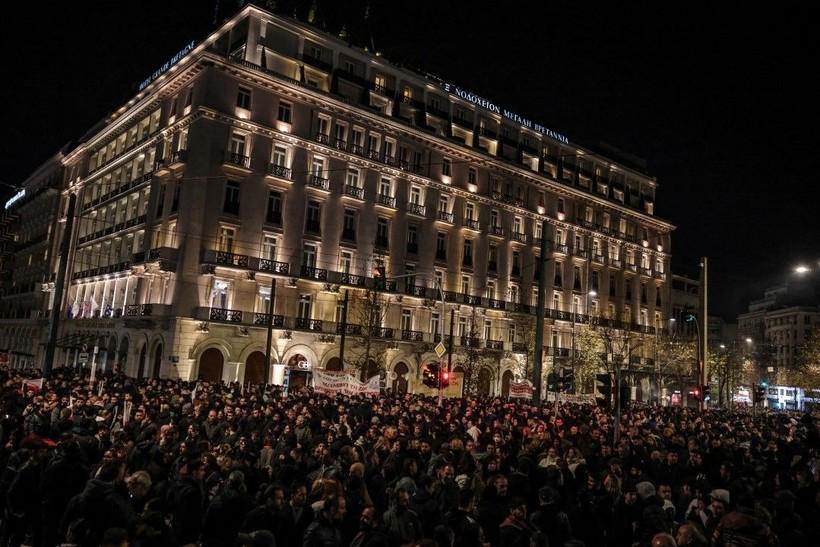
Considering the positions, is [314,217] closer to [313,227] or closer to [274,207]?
[313,227]

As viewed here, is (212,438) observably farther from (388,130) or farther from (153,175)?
(388,130)

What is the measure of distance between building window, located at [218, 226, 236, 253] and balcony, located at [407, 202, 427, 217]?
1558cm

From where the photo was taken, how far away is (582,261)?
66875 mm

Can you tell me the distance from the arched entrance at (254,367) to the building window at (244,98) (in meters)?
17.3

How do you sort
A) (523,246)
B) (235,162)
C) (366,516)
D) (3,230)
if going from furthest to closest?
(3,230), (523,246), (235,162), (366,516)

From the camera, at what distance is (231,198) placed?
138ft

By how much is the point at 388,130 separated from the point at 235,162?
13.9 meters

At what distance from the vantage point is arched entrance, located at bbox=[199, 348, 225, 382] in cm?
4012

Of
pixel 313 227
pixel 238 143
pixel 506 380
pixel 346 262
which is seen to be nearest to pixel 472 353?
pixel 506 380

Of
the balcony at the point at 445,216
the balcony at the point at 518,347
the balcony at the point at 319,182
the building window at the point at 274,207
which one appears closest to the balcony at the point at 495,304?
the balcony at the point at 518,347

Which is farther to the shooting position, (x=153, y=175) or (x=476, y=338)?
(x=476, y=338)

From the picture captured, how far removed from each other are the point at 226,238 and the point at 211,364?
336 inches

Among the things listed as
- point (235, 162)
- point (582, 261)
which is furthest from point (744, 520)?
point (582, 261)

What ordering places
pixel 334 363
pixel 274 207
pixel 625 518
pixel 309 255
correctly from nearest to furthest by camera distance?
pixel 625 518
pixel 274 207
pixel 309 255
pixel 334 363
